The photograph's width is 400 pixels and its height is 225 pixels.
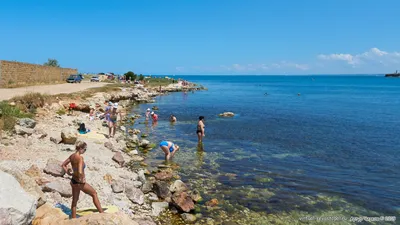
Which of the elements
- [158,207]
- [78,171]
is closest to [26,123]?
[158,207]

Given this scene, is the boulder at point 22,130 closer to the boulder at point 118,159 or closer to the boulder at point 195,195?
the boulder at point 118,159

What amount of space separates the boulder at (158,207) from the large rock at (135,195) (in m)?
0.47

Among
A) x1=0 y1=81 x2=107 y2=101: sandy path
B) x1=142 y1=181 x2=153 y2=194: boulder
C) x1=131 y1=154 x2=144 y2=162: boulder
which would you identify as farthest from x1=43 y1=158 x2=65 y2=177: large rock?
x1=0 y1=81 x2=107 y2=101: sandy path

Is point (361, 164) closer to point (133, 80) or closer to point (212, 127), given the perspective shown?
point (212, 127)

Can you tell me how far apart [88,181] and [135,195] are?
179 centimetres

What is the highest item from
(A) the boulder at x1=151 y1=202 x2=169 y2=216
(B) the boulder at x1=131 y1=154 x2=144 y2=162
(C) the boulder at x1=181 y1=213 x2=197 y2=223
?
(B) the boulder at x1=131 y1=154 x2=144 y2=162

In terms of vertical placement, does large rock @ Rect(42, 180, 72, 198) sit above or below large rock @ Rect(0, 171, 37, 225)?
below

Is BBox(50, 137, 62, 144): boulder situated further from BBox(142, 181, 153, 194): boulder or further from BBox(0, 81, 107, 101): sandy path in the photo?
BBox(0, 81, 107, 101): sandy path

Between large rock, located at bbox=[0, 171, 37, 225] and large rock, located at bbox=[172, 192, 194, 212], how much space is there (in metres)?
5.17

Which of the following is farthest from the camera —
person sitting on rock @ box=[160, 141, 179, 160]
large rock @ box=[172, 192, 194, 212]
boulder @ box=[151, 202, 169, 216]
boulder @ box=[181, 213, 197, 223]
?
person sitting on rock @ box=[160, 141, 179, 160]

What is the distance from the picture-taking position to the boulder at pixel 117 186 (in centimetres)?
1149

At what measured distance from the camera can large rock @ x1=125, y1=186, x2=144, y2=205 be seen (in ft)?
36.6

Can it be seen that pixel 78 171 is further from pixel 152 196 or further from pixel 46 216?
pixel 152 196

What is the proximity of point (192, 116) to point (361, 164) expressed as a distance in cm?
2164
